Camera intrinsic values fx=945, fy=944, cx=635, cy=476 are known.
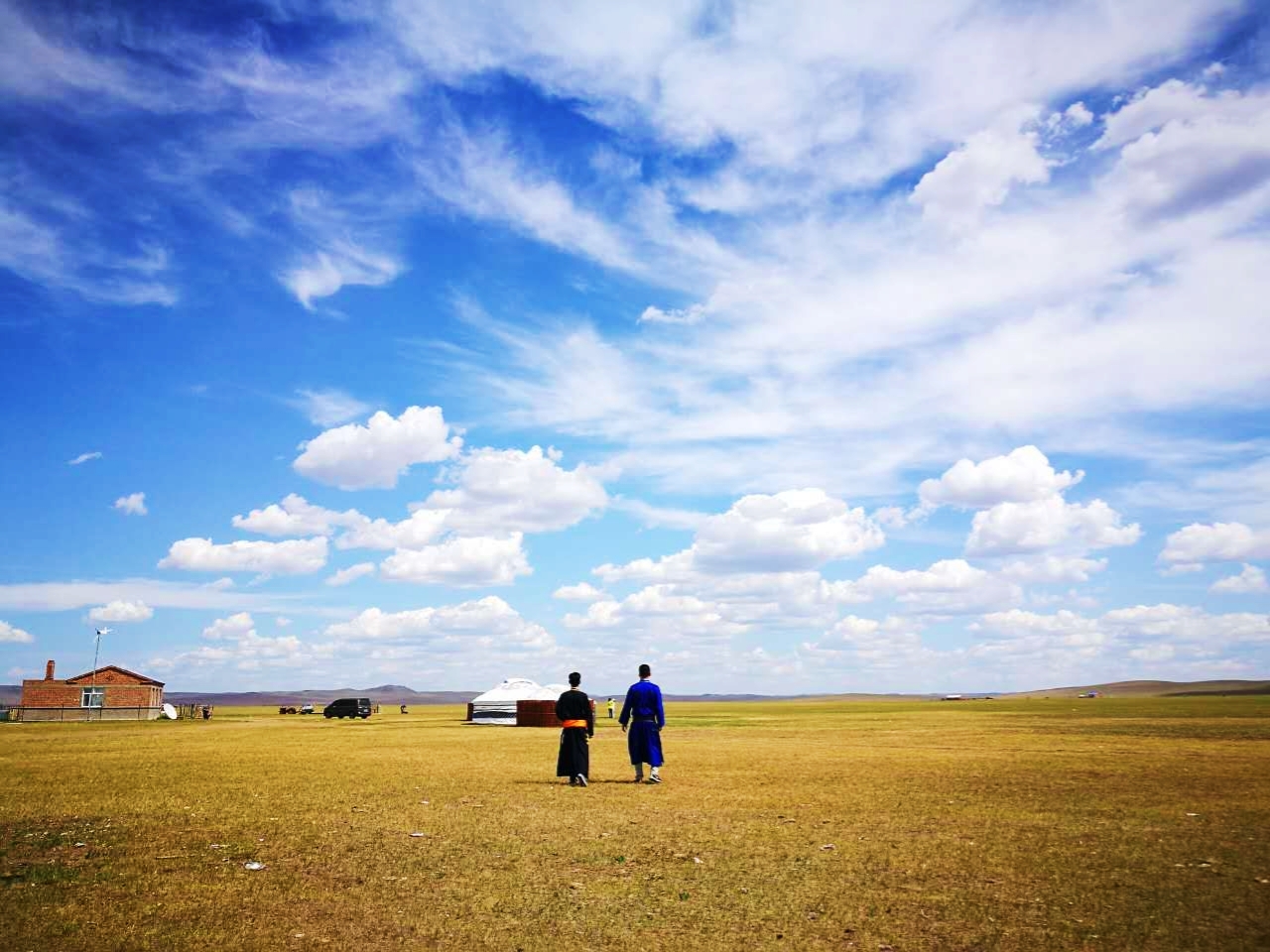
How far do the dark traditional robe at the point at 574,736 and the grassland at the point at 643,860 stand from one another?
0.47 m

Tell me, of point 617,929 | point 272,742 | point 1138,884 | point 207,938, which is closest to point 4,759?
point 272,742

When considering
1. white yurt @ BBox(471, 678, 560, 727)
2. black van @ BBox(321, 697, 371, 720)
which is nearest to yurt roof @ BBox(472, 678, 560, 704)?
white yurt @ BBox(471, 678, 560, 727)

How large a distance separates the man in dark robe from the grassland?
0.41 meters

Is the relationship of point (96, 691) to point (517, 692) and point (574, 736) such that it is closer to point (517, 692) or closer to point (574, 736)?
point (517, 692)

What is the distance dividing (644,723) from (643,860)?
943 centimetres

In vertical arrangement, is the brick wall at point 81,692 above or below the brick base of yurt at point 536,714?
above

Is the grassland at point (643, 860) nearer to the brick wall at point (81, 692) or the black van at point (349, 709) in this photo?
the black van at point (349, 709)

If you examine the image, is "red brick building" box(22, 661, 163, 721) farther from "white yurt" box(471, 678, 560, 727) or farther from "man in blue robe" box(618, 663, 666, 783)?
"man in blue robe" box(618, 663, 666, 783)

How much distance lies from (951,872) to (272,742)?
3426 cm

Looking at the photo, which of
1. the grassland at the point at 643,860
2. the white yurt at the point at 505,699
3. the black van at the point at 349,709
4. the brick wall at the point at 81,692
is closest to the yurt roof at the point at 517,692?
the white yurt at the point at 505,699

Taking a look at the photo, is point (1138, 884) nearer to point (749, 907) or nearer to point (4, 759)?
point (749, 907)

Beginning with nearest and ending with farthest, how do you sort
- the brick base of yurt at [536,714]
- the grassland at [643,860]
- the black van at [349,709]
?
the grassland at [643,860] → the brick base of yurt at [536,714] → the black van at [349,709]

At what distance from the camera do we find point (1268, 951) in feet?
24.7

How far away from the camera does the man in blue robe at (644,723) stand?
20.4 m
